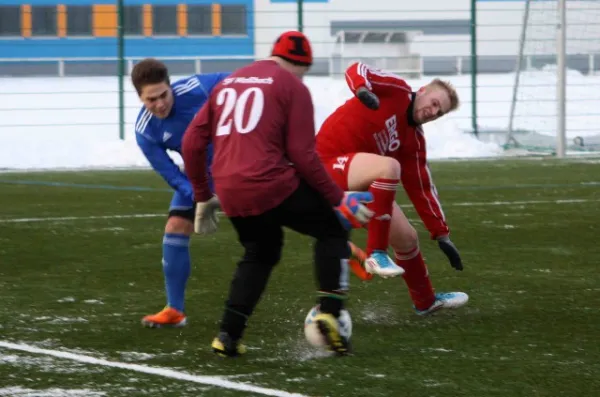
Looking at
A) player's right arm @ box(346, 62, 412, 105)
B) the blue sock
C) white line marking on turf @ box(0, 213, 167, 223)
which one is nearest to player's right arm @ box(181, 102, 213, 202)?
the blue sock

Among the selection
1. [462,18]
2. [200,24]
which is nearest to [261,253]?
[200,24]

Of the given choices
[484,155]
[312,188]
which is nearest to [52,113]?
[484,155]

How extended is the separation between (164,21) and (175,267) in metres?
22.0

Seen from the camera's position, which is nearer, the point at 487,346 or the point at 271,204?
the point at 271,204

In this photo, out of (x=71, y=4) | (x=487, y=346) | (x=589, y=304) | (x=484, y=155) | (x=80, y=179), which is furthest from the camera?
(x=71, y=4)

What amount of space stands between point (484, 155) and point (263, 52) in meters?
9.01

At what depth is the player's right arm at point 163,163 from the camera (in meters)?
6.98

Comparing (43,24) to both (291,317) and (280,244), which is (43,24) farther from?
(280,244)

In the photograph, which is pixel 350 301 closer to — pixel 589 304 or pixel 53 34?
pixel 589 304

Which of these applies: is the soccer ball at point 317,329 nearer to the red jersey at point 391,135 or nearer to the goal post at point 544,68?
the red jersey at point 391,135

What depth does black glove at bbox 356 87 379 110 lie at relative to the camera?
7125 millimetres

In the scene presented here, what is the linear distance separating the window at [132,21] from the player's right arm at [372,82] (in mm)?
13109

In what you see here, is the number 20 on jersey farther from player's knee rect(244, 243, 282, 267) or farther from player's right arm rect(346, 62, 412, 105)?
player's right arm rect(346, 62, 412, 105)

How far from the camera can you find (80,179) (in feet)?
53.4
